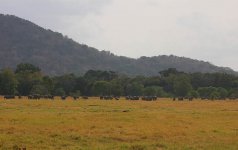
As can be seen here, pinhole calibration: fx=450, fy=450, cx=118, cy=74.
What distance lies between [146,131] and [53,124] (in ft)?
20.5

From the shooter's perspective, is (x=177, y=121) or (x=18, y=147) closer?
(x=18, y=147)

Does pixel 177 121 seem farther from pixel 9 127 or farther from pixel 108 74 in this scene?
pixel 108 74

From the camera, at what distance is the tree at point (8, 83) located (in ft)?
318

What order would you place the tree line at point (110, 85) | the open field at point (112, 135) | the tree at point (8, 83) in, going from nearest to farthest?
the open field at point (112, 135) → the tree at point (8, 83) → the tree line at point (110, 85)

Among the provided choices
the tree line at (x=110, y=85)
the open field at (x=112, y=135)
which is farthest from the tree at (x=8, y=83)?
the open field at (x=112, y=135)

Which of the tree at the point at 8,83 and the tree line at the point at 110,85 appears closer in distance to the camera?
the tree at the point at 8,83

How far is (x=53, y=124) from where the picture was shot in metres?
28.1

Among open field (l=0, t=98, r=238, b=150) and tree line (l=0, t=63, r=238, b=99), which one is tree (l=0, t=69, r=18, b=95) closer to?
tree line (l=0, t=63, r=238, b=99)

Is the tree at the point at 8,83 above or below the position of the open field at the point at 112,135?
above

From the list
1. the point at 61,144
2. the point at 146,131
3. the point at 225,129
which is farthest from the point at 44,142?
the point at 225,129

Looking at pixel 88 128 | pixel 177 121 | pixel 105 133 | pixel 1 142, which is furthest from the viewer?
pixel 177 121

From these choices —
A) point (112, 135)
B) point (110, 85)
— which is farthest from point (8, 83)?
point (112, 135)

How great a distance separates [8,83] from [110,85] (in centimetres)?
2588

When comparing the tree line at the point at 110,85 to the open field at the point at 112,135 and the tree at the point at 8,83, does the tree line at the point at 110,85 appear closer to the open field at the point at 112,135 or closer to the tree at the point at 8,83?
the tree at the point at 8,83
